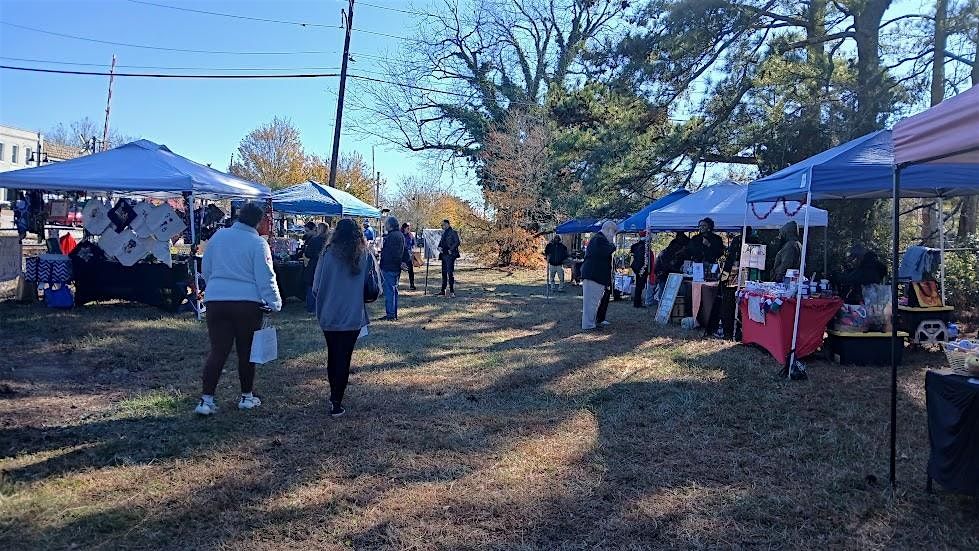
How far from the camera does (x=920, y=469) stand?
13.1 feet

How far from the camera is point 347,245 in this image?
496cm

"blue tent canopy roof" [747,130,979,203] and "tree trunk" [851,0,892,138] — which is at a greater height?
"tree trunk" [851,0,892,138]

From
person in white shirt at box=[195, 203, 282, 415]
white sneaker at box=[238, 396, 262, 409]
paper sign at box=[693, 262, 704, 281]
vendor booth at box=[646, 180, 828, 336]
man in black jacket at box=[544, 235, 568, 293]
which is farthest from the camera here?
man in black jacket at box=[544, 235, 568, 293]

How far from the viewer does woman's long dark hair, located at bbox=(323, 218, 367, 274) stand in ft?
16.3

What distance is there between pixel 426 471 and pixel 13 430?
320 cm

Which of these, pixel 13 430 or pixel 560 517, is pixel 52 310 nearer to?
pixel 13 430

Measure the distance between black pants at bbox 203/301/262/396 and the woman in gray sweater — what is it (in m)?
0.54

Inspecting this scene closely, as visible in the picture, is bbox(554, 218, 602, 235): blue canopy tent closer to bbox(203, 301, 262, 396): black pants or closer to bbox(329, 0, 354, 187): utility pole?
bbox(329, 0, 354, 187): utility pole

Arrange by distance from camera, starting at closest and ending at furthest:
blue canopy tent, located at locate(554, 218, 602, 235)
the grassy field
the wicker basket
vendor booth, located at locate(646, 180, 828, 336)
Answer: the grassy field < the wicker basket < vendor booth, located at locate(646, 180, 828, 336) < blue canopy tent, located at locate(554, 218, 602, 235)

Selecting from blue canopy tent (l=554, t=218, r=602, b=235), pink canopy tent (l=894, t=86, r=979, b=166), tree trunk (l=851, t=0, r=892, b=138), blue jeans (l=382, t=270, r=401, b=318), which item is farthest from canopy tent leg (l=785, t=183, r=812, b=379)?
blue canopy tent (l=554, t=218, r=602, b=235)

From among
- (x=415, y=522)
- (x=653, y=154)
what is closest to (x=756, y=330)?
(x=415, y=522)

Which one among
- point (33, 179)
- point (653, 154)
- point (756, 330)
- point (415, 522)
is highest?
point (653, 154)

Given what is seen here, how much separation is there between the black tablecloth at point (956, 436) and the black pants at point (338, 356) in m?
3.97

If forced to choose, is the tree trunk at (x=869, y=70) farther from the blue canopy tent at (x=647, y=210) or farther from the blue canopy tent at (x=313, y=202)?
the blue canopy tent at (x=313, y=202)
